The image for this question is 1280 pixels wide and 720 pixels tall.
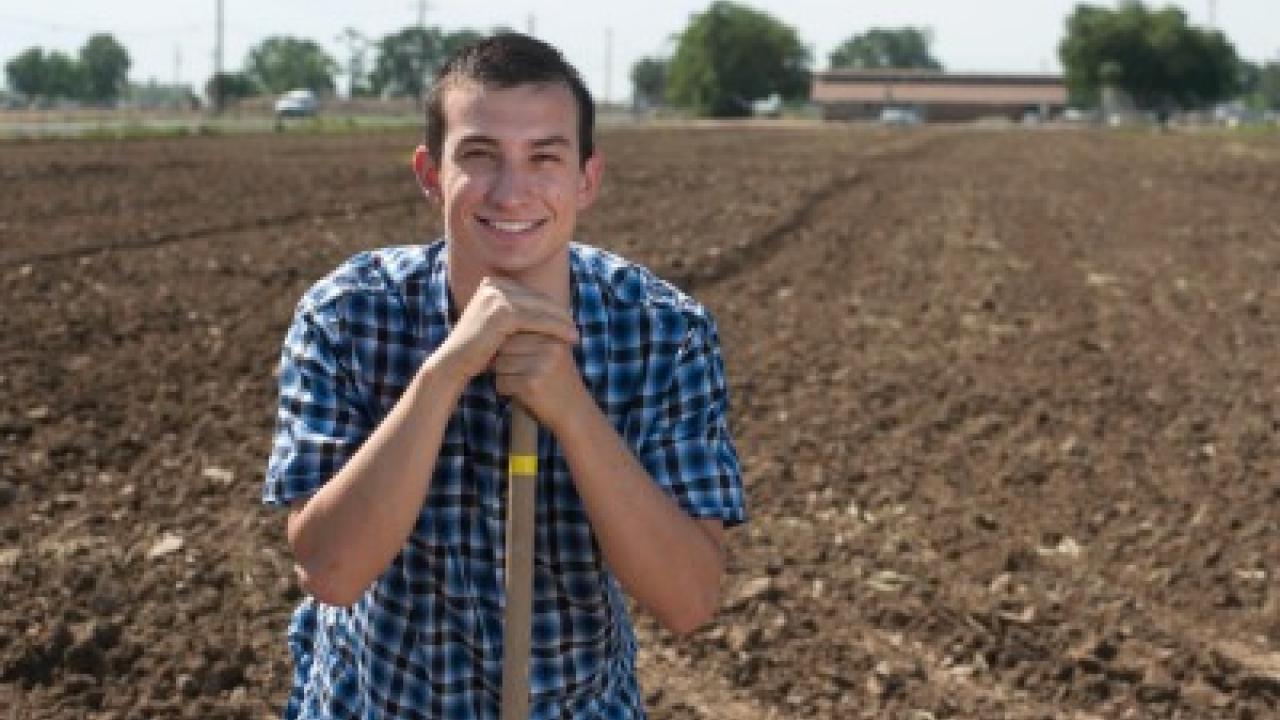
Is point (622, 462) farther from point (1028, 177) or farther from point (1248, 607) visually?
point (1028, 177)

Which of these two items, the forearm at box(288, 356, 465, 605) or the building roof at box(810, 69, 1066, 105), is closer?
the forearm at box(288, 356, 465, 605)

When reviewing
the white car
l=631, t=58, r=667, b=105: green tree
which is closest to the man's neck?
the white car

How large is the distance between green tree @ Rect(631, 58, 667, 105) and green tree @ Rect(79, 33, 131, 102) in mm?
52445

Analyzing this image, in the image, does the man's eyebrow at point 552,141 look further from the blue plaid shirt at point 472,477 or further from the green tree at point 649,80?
the green tree at point 649,80

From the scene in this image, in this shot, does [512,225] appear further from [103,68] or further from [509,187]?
[103,68]

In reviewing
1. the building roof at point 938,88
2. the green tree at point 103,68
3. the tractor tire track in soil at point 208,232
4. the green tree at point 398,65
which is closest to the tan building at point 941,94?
the building roof at point 938,88

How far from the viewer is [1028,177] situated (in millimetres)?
29156

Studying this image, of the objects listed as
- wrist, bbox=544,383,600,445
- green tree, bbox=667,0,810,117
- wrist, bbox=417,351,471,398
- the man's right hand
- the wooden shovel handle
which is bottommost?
the wooden shovel handle

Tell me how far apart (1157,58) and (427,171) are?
122104 millimetres

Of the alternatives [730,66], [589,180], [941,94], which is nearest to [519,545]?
[589,180]

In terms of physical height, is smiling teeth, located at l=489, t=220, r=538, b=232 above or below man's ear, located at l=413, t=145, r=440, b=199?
below

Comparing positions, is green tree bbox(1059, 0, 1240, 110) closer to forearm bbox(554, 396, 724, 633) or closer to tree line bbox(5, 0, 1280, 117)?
tree line bbox(5, 0, 1280, 117)

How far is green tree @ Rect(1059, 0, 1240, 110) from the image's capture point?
11688 cm

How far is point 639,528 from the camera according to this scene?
2059mm
